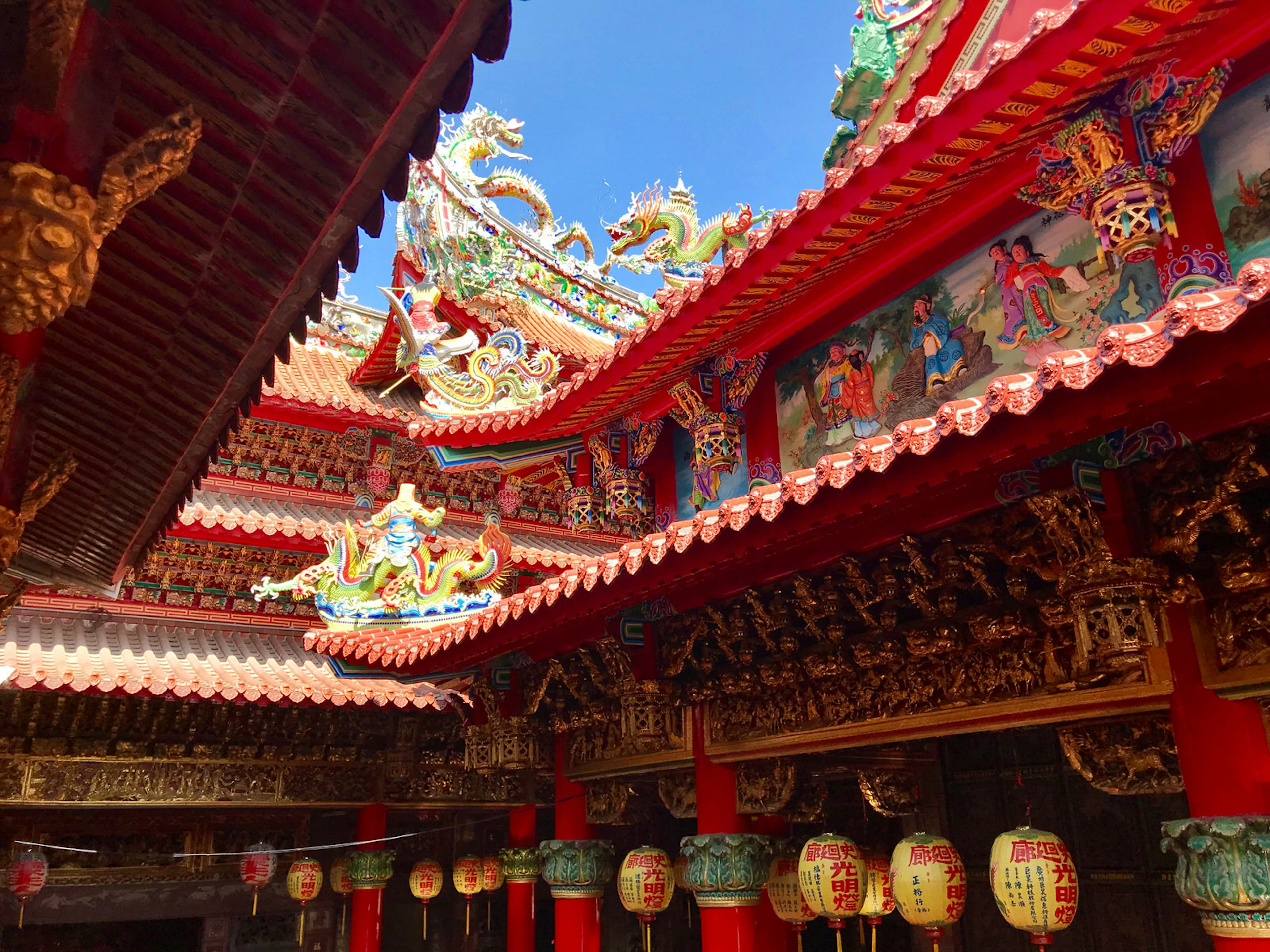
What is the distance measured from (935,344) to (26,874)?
27.3 feet

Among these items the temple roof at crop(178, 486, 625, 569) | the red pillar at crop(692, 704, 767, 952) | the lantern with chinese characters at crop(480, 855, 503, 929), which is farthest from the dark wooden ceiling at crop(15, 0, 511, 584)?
the lantern with chinese characters at crop(480, 855, 503, 929)

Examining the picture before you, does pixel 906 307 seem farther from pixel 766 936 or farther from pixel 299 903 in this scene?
pixel 299 903

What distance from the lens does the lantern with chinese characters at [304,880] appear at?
920 cm

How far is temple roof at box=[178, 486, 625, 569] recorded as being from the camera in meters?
9.23

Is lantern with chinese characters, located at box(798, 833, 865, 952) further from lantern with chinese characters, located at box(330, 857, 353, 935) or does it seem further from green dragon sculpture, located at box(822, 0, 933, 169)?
lantern with chinese characters, located at box(330, 857, 353, 935)

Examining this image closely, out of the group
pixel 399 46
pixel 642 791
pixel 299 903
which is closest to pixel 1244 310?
pixel 399 46

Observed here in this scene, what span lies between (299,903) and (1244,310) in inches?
399

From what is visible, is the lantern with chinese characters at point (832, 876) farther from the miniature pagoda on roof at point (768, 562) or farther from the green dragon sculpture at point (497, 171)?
the green dragon sculpture at point (497, 171)

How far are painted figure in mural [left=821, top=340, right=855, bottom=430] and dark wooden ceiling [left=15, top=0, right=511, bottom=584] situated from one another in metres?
3.53

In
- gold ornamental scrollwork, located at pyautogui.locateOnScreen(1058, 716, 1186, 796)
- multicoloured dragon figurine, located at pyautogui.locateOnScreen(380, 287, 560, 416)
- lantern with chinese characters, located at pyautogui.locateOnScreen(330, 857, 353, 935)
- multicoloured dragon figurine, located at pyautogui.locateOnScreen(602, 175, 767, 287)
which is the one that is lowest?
lantern with chinese characters, located at pyautogui.locateOnScreen(330, 857, 353, 935)

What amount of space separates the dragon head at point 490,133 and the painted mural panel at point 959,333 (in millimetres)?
8651

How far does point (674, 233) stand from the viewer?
7.36 metres

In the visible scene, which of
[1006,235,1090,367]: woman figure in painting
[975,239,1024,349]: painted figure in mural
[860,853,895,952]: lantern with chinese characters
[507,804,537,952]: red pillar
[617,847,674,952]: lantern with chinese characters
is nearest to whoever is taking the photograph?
[1006,235,1090,367]: woman figure in painting

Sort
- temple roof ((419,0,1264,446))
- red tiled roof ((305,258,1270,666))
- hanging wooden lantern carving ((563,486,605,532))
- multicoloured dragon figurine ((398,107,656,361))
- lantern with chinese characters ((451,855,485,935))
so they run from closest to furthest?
1. red tiled roof ((305,258,1270,666))
2. temple roof ((419,0,1264,446))
3. hanging wooden lantern carving ((563,486,605,532))
4. lantern with chinese characters ((451,855,485,935))
5. multicoloured dragon figurine ((398,107,656,361))
